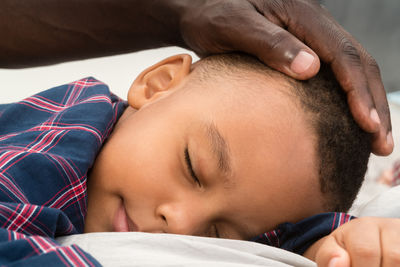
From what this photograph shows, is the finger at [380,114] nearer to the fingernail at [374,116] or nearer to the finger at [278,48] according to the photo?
the fingernail at [374,116]

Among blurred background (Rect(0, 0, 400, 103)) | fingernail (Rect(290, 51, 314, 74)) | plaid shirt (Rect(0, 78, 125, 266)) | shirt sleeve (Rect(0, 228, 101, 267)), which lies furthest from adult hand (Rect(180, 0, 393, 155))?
blurred background (Rect(0, 0, 400, 103))

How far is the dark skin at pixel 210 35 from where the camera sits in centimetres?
84

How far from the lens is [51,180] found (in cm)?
74

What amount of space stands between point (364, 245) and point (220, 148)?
31 centimetres

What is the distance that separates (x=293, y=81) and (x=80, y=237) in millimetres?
466

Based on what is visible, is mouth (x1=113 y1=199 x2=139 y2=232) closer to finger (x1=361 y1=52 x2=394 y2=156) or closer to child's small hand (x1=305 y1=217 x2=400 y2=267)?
child's small hand (x1=305 y1=217 x2=400 y2=267)

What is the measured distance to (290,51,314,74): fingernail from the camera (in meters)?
0.81

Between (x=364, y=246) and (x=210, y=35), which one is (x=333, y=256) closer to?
(x=364, y=246)

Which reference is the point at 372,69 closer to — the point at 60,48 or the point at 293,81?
the point at 293,81

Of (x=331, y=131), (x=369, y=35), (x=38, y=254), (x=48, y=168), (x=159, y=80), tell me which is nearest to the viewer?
(x=38, y=254)

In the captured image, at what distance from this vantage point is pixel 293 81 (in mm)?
860

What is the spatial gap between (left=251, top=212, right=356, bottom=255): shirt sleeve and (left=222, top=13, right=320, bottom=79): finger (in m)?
0.26

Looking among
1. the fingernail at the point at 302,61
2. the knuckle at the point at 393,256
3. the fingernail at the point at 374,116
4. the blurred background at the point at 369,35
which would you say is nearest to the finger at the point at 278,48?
the fingernail at the point at 302,61

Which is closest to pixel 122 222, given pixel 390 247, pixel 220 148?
pixel 220 148
